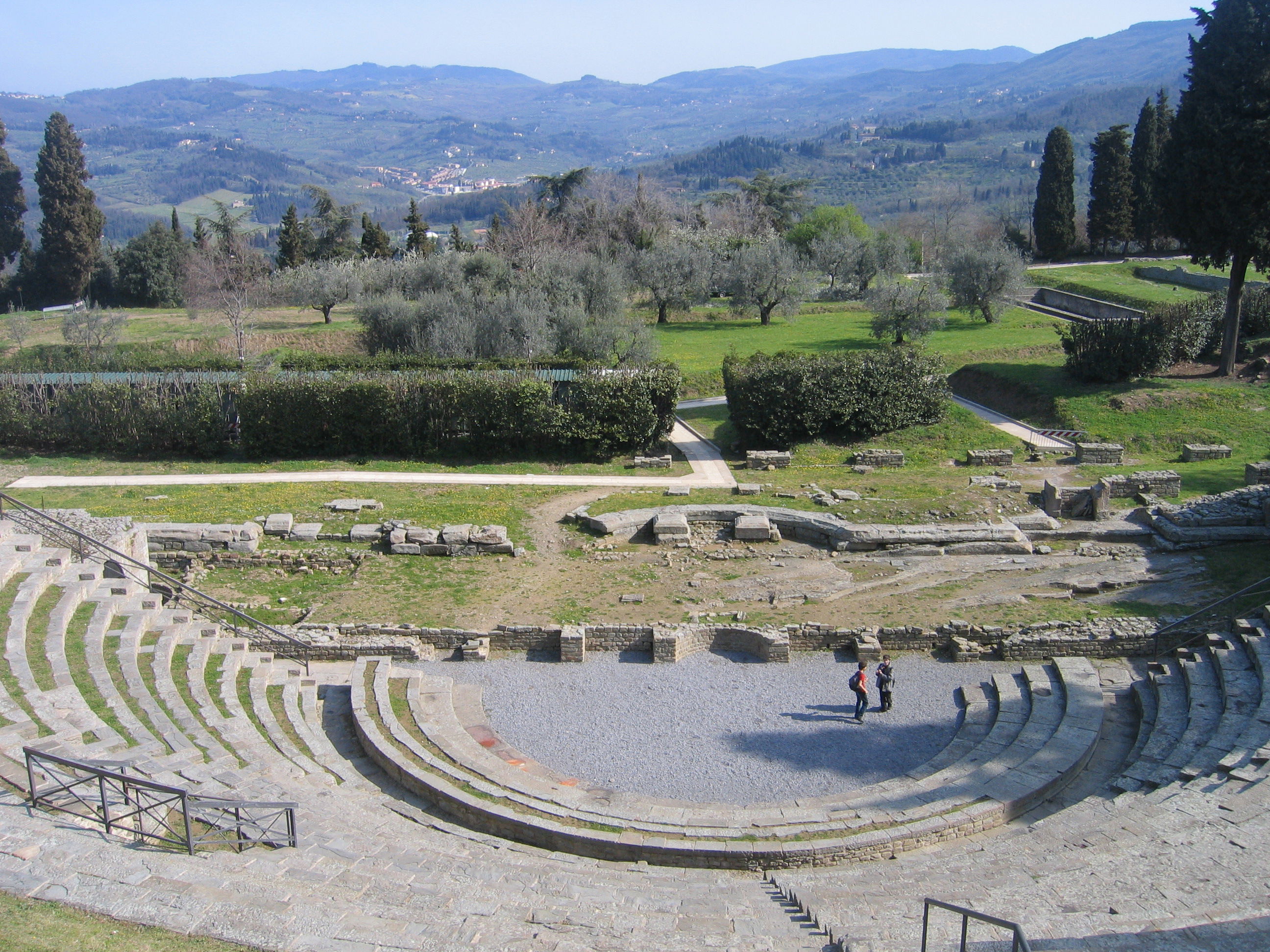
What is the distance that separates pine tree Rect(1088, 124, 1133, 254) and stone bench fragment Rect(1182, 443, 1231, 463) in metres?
42.4

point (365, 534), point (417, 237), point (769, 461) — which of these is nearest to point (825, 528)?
point (769, 461)

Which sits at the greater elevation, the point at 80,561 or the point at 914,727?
the point at 80,561

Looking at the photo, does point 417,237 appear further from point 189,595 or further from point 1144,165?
point 189,595

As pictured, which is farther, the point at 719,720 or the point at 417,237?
the point at 417,237

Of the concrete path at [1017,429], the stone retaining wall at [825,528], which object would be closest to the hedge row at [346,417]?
the stone retaining wall at [825,528]

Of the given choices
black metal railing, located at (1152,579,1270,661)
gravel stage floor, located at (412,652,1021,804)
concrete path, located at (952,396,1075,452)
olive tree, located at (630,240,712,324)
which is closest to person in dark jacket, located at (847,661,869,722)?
gravel stage floor, located at (412,652,1021,804)

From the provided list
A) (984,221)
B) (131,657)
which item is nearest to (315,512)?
(131,657)

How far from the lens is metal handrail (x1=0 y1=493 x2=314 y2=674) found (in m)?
18.1

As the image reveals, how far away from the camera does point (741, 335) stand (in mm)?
53438

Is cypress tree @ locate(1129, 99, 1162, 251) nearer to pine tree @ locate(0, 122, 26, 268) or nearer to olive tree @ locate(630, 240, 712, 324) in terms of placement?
olive tree @ locate(630, 240, 712, 324)

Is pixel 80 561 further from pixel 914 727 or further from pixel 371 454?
pixel 914 727

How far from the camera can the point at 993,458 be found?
101 feet

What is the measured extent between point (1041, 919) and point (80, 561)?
18.6m

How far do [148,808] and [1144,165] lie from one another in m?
69.0
